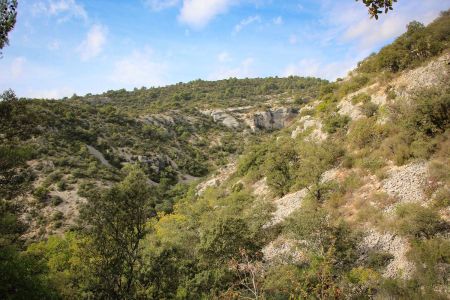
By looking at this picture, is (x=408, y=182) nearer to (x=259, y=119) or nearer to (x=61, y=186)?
(x=61, y=186)

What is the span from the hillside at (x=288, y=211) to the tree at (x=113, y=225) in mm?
45

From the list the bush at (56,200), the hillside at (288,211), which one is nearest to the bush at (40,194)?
the hillside at (288,211)

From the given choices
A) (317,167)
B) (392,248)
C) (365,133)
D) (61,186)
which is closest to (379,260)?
(392,248)

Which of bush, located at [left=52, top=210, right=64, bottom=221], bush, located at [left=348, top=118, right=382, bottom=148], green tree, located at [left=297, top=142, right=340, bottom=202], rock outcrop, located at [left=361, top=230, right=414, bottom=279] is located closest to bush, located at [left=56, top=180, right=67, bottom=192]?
bush, located at [left=52, top=210, right=64, bottom=221]

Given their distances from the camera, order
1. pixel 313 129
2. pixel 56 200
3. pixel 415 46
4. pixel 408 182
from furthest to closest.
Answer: pixel 56 200 → pixel 313 129 → pixel 415 46 → pixel 408 182

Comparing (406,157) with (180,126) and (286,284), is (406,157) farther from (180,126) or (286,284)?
(180,126)

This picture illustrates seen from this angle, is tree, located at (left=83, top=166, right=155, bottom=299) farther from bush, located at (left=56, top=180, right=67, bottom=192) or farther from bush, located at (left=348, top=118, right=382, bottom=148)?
bush, located at (left=56, top=180, right=67, bottom=192)

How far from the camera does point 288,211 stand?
26203 millimetres

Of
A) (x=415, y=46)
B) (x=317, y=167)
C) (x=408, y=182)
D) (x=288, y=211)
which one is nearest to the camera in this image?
(x=408, y=182)

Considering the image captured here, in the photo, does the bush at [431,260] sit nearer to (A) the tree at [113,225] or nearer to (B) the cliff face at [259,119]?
(A) the tree at [113,225]

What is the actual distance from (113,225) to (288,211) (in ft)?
56.1

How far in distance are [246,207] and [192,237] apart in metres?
7.83

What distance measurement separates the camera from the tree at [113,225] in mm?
12398

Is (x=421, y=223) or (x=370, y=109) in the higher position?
(x=370, y=109)
